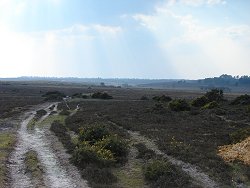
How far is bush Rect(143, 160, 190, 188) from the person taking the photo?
15.6 m

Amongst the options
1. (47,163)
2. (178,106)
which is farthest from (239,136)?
(178,106)

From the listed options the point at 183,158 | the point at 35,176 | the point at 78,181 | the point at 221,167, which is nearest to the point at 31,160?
the point at 35,176

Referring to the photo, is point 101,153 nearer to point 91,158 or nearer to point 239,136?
point 91,158

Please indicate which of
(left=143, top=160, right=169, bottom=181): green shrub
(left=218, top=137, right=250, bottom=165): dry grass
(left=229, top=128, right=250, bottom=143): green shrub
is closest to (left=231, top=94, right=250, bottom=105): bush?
(left=229, top=128, right=250, bottom=143): green shrub

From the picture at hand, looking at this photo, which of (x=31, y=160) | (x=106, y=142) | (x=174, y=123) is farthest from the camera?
(x=174, y=123)

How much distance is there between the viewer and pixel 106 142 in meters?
22.6

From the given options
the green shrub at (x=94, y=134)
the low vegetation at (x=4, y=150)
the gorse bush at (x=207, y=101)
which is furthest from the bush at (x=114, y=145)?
the gorse bush at (x=207, y=101)

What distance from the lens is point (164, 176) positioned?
1633 centimetres

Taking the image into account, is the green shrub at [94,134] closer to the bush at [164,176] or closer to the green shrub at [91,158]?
the green shrub at [91,158]

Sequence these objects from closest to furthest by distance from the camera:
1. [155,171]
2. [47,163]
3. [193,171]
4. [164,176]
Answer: [164,176] → [155,171] → [193,171] → [47,163]

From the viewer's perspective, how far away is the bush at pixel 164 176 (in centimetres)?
1565

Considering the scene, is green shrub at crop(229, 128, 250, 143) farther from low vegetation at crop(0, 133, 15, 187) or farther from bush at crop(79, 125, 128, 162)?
low vegetation at crop(0, 133, 15, 187)

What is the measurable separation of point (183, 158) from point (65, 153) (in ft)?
22.6

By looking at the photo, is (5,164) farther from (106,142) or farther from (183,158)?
(183,158)
